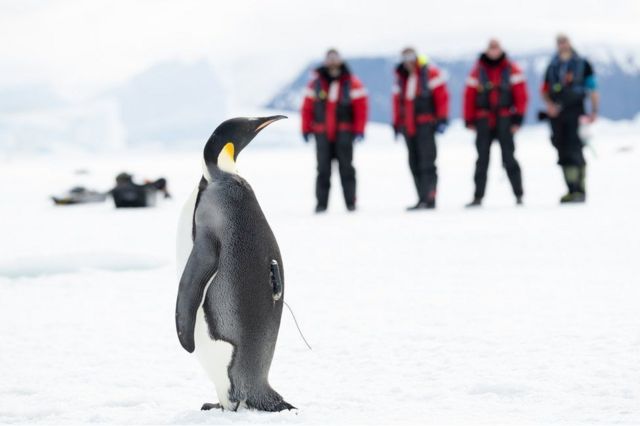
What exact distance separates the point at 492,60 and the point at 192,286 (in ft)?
18.1

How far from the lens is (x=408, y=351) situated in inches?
101

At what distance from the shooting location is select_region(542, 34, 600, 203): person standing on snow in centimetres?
669

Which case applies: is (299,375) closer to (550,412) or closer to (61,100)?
(550,412)

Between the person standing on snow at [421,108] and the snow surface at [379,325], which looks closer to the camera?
the snow surface at [379,325]

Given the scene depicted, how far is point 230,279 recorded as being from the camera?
1.88m

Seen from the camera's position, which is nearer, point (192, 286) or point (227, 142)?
point (192, 286)

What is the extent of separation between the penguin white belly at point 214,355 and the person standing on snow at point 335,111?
519 centimetres

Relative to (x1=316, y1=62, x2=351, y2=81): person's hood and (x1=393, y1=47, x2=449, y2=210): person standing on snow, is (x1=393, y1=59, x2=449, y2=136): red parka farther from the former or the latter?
(x1=316, y1=62, x2=351, y2=81): person's hood

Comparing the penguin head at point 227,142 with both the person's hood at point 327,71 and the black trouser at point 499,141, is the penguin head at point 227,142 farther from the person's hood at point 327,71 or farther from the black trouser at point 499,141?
the black trouser at point 499,141

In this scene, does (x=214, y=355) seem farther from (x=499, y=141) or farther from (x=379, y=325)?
(x=499, y=141)

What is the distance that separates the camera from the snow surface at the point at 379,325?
6.69ft

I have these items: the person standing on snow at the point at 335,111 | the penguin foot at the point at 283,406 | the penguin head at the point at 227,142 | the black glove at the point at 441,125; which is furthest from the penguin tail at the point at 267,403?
the black glove at the point at 441,125

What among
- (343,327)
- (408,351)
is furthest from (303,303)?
(408,351)

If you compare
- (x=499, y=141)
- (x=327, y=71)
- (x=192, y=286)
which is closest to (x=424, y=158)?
(x=499, y=141)
